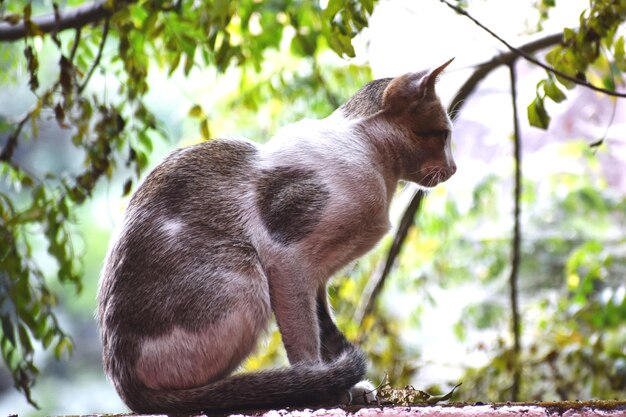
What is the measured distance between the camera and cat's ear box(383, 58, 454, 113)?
4.47 ft

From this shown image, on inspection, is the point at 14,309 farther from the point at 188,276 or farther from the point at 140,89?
the point at 188,276

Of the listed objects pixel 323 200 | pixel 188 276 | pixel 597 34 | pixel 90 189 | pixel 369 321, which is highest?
pixel 597 34

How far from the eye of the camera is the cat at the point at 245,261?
116 cm

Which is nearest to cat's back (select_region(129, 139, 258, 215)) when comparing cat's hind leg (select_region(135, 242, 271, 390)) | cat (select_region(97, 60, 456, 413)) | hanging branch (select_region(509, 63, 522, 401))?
cat (select_region(97, 60, 456, 413))

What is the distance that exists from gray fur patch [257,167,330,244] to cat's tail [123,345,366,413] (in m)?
0.22

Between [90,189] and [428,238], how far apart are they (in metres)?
2.06

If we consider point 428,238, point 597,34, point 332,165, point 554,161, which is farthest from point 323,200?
point 554,161

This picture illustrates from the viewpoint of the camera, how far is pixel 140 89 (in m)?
1.97

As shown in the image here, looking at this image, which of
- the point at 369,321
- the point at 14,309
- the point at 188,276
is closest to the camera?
the point at 188,276

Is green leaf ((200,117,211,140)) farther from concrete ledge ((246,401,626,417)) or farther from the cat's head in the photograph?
concrete ledge ((246,401,626,417))

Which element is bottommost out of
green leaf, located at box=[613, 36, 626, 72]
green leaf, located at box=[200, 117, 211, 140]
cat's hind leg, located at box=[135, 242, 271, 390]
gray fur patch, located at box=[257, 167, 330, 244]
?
cat's hind leg, located at box=[135, 242, 271, 390]

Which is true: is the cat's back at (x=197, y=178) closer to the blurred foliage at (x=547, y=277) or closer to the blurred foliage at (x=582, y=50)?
the blurred foliage at (x=582, y=50)

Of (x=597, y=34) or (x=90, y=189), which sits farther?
(x=90, y=189)

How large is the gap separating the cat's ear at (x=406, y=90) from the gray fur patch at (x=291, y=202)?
0.24 m
